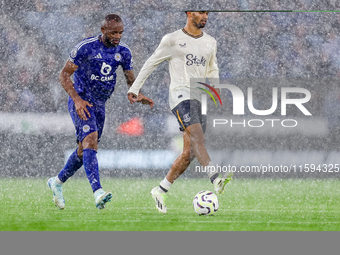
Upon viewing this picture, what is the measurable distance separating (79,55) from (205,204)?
1548 mm

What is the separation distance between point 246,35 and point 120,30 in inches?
74.0

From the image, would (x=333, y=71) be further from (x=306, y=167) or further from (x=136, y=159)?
(x=136, y=159)

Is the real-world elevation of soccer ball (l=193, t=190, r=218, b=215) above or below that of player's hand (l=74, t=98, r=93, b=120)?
below

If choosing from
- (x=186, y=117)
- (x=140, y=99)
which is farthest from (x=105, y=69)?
(x=186, y=117)

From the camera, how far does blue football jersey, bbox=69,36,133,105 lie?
459cm

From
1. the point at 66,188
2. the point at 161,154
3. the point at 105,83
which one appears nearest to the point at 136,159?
the point at 161,154

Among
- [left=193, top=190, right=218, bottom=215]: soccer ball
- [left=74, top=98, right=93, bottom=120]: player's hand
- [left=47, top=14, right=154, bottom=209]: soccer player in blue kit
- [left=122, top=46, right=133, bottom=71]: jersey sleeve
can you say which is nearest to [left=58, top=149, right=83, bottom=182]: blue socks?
[left=47, top=14, right=154, bottom=209]: soccer player in blue kit

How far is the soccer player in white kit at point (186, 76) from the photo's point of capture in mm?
4555

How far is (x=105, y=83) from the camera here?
15.3 ft

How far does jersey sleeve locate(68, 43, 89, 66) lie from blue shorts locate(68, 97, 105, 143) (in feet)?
1.11

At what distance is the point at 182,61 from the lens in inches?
184

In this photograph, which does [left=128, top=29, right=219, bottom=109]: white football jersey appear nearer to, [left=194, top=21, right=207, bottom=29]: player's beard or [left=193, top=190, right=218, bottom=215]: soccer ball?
[left=194, top=21, right=207, bottom=29]: player's beard

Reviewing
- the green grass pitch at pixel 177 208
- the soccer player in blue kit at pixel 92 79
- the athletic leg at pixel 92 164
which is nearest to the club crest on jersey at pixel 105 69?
the soccer player in blue kit at pixel 92 79

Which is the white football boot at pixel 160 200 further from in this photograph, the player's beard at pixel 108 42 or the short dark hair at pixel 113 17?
the short dark hair at pixel 113 17
